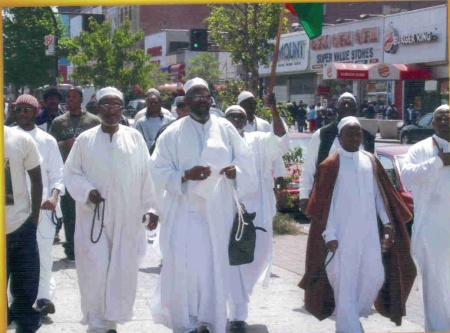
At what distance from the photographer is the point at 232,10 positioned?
25.3ft

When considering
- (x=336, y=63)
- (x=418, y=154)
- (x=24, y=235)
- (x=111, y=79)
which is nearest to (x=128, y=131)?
(x=111, y=79)

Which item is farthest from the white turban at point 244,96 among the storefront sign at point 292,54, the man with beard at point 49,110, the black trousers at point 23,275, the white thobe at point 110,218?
the black trousers at point 23,275

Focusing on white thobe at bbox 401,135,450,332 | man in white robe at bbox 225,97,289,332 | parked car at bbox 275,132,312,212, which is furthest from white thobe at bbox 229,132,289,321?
white thobe at bbox 401,135,450,332

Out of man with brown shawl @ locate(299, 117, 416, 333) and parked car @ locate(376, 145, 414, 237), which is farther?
parked car @ locate(376, 145, 414, 237)

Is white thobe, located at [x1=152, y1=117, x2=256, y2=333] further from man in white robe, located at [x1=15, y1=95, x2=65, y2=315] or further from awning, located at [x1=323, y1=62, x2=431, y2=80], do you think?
awning, located at [x1=323, y1=62, x2=431, y2=80]

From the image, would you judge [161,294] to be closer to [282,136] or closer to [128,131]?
[128,131]

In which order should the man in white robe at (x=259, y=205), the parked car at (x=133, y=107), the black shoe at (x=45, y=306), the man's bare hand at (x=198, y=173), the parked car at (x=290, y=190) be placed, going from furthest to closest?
the parked car at (x=290, y=190) → the parked car at (x=133, y=107) → the man in white robe at (x=259, y=205) → the black shoe at (x=45, y=306) → the man's bare hand at (x=198, y=173)

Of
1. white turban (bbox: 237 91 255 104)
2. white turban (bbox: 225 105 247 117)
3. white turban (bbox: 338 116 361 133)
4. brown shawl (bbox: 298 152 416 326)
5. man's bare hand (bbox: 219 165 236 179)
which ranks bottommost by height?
brown shawl (bbox: 298 152 416 326)

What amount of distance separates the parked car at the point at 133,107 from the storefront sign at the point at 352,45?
1.44 meters

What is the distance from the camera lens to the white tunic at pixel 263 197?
8.66m

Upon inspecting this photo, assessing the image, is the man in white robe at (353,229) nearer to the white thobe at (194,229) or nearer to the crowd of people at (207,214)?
the crowd of people at (207,214)

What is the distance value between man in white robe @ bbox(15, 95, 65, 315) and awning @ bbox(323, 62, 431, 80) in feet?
7.12

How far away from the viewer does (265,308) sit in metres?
8.57

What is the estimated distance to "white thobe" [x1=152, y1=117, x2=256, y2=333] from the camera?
25.2 ft
